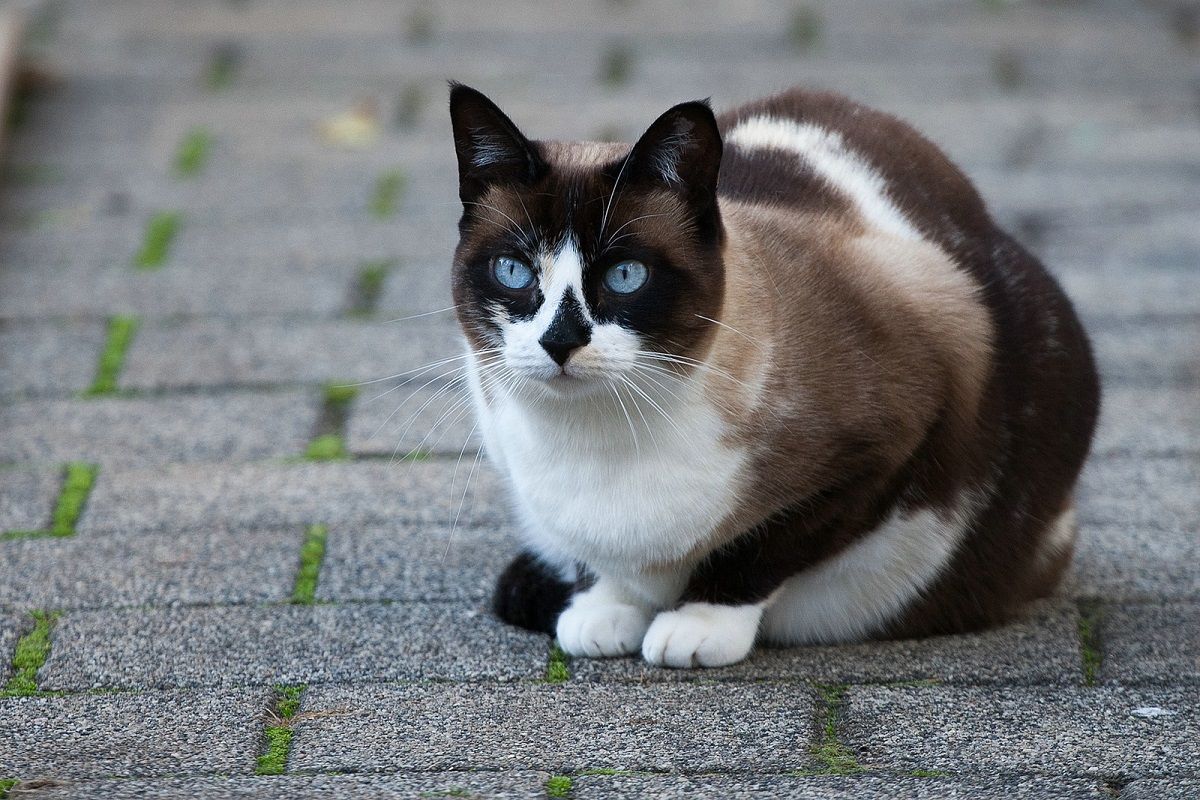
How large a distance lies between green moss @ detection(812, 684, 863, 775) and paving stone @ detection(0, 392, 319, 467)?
144cm

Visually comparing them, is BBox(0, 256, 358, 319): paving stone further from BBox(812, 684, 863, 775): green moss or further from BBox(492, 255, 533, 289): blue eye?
BBox(812, 684, 863, 775): green moss

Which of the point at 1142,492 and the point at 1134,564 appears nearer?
the point at 1134,564

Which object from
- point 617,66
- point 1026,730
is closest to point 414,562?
point 1026,730

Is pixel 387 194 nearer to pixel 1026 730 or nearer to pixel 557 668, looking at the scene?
pixel 557 668

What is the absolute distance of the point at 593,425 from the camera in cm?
237

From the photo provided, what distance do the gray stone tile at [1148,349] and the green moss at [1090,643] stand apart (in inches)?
43.7

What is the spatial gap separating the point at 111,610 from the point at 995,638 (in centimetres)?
158

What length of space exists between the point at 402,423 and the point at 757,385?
1344mm

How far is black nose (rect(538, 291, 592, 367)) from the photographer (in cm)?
216

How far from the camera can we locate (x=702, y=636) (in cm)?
250

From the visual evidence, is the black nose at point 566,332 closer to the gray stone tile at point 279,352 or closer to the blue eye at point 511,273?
the blue eye at point 511,273

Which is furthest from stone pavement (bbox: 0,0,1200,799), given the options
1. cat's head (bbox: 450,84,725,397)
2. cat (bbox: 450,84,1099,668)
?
cat's head (bbox: 450,84,725,397)

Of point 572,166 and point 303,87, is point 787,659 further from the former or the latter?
point 303,87

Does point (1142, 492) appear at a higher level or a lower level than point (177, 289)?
higher
